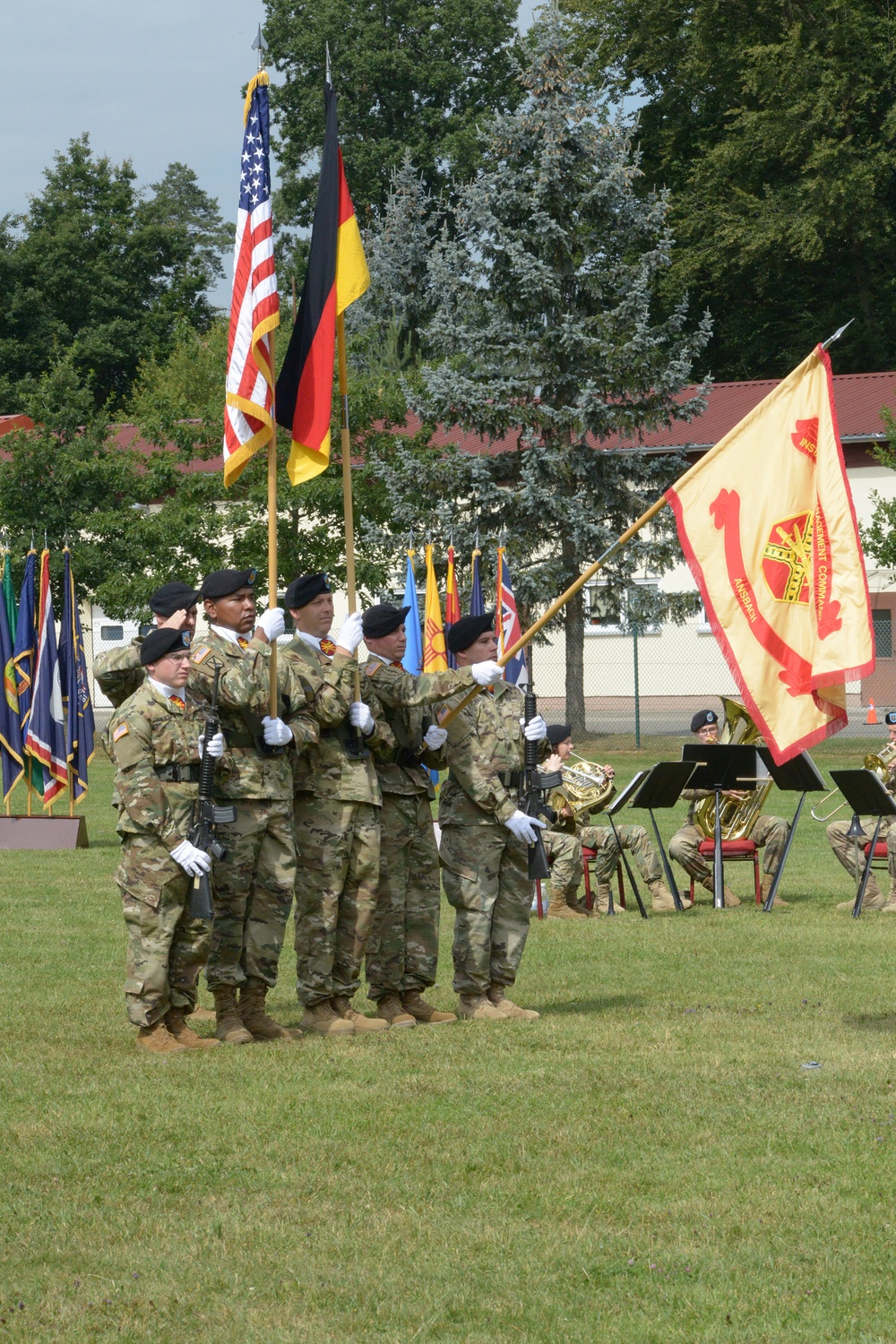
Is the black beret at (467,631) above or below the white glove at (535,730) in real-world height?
above

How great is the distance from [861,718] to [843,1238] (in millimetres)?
31429

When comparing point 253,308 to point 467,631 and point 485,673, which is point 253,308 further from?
point 485,673

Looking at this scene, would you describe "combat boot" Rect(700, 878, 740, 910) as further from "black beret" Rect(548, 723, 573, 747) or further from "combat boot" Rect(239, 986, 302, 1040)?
"combat boot" Rect(239, 986, 302, 1040)

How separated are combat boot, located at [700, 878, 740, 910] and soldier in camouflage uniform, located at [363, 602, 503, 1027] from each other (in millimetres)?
5307

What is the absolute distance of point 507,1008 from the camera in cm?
918

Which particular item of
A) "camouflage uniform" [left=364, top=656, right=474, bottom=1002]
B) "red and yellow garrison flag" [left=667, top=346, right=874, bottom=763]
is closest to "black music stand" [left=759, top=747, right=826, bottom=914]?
"red and yellow garrison flag" [left=667, top=346, right=874, bottom=763]

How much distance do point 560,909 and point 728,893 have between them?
1.68 metres

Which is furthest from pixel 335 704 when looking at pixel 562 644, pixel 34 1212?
pixel 562 644

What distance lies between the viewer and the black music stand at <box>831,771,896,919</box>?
1270 centimetres

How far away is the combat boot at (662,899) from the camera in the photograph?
13875 mm

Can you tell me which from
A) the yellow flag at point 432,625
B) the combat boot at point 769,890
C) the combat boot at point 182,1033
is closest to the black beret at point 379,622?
the combat boot at point 182,1033

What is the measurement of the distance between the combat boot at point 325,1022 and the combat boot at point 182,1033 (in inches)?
21.3

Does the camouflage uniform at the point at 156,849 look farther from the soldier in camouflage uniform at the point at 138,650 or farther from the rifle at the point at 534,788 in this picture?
the rifle at the point at 534,788

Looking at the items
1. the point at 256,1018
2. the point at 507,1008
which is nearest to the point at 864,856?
the point at 507,1008
